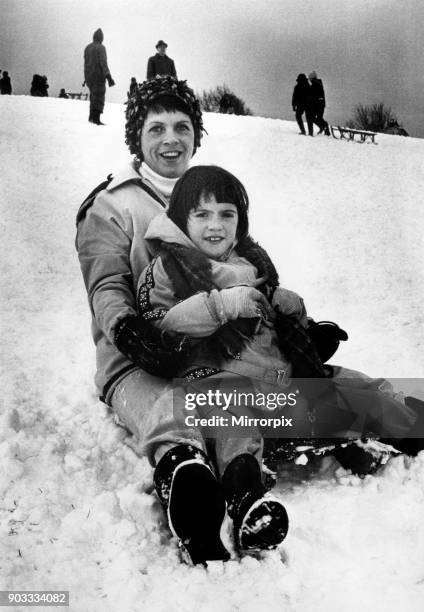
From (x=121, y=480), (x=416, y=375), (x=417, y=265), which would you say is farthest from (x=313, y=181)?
(x=121, y=480)

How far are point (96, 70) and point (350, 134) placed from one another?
2758 millimetres

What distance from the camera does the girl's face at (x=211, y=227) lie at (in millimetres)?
1919

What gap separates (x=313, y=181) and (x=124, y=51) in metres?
2.02

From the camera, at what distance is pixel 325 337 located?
2170mm

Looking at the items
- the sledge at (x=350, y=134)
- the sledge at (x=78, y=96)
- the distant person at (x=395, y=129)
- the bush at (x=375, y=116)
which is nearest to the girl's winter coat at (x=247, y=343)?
the sledge at (x=78, y=96)

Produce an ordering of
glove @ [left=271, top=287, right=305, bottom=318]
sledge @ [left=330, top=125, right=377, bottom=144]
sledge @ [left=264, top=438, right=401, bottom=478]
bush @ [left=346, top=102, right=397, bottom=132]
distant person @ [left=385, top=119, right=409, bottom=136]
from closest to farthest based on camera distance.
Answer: sledge @ [left=264, top=438, right=401, bottom=478]
glove @ [left=271, top=287, right=305, bottom=318]
bush @ [left=346, top=102, right=397, bottom=132]
distant person @ [left=385, top=119, right=409, bottom=136]
sledge @ [left=330, top=125, right=377, bottom=144]

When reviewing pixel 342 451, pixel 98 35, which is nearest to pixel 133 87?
pixel 98 35

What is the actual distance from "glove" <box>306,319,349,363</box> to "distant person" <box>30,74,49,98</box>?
145cm

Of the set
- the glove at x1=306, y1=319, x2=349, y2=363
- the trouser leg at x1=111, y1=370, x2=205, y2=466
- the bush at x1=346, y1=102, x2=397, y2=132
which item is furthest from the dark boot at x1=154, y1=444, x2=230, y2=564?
the bush at x1=346, y1=102, x2=397, y2=132

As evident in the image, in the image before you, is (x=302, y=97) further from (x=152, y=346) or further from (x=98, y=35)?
(x=152, y=346)

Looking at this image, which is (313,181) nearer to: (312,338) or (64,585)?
(312,338)

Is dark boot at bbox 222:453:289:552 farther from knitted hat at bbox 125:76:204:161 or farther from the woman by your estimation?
knitted hat at bbox 125:76:204:161

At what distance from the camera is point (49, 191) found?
2.98 m

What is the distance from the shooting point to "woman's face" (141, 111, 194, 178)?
2125 mm
